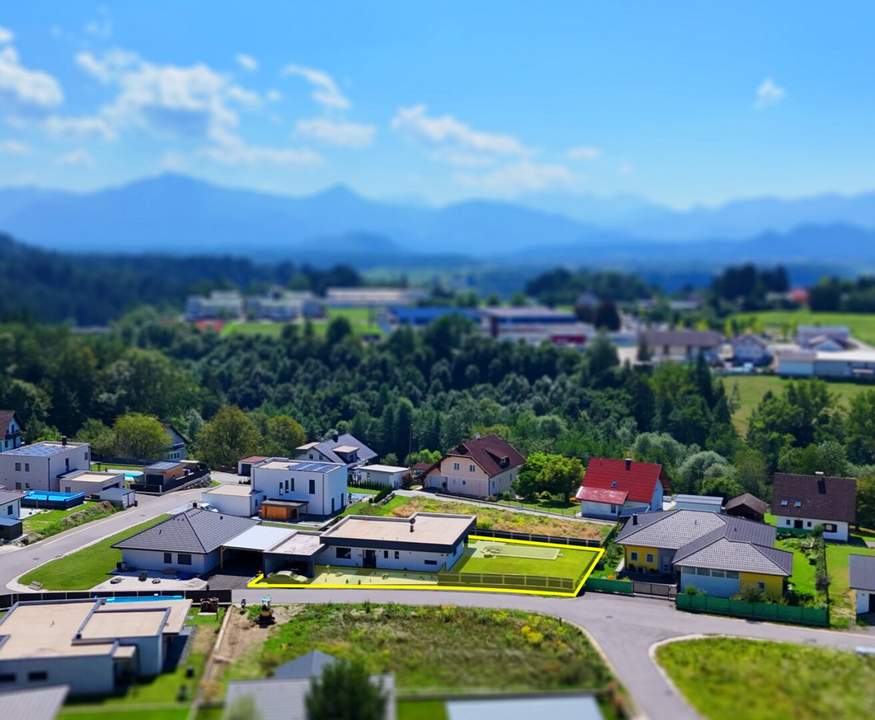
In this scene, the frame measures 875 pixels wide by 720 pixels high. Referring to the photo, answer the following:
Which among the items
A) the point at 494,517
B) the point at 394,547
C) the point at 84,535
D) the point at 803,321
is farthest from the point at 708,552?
the point at 803,321

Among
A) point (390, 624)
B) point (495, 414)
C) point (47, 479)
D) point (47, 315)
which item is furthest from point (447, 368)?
point (47, 315)

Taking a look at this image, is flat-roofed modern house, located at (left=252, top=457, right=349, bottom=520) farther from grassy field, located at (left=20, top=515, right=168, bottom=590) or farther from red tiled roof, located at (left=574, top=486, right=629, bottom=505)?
red tiled roof, located at (left=574, top=486, right=629, bottom=505)

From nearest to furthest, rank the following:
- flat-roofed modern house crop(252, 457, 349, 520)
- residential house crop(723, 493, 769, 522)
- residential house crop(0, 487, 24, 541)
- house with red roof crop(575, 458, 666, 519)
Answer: residential house crop(0, 487, 24, 541)
flat-roofed modern house crop(252, 457, 349, 520)
residential house crop(723, 493, 769, 522)
house with red roof crop(575, 458, 666, 519)

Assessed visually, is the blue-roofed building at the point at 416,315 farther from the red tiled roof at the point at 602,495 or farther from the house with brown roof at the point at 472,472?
the red tiled roof at the point at 602,495

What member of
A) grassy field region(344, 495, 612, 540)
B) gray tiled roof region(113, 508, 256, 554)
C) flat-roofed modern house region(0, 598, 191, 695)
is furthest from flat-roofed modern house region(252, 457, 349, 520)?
flat-roofed modern house region(0, 598, 191, 695)

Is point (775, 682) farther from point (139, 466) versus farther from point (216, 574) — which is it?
point (139, 466)

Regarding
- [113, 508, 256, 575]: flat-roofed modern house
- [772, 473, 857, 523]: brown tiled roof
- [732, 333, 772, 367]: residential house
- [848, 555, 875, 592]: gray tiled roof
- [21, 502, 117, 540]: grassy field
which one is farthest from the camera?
[732, 333, 772, 367]: residential house

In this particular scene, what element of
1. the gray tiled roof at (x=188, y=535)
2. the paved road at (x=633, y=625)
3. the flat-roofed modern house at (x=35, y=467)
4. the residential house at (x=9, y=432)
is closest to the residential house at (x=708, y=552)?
the paved road at (x=633, y=625)
